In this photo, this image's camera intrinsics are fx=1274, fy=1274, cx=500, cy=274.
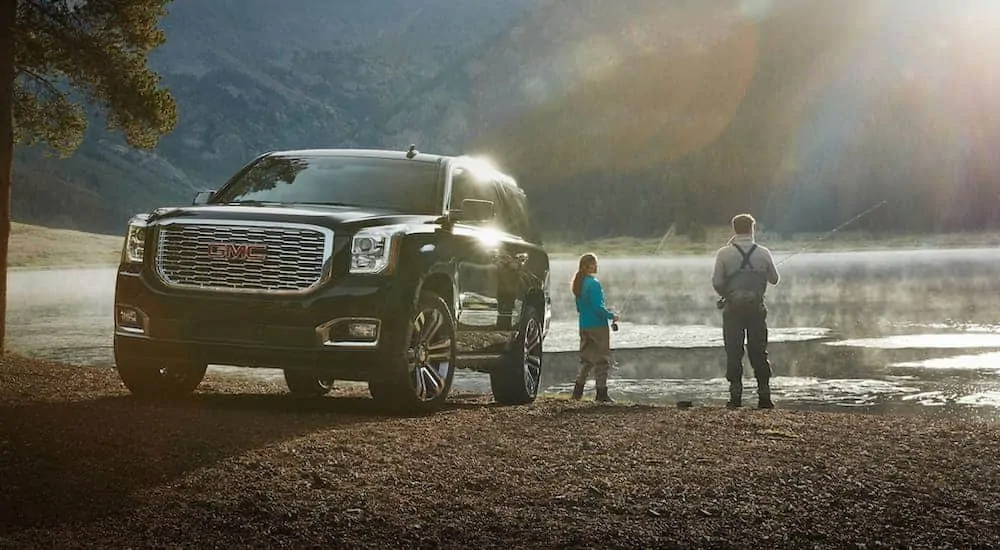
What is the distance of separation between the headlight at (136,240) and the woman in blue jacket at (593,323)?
5.87m

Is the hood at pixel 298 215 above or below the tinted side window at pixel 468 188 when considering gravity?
below

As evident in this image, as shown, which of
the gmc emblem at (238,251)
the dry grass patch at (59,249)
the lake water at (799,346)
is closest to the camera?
the gmc emblem at (238,251)

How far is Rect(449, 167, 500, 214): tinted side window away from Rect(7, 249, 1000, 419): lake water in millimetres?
12449

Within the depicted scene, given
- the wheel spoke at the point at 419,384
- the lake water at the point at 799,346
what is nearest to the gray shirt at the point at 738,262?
the wheel spoke at the point at 419,384

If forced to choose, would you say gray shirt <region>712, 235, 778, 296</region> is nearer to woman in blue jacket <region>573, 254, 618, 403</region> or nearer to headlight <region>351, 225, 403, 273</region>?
woman in blue jacket <region>573, 254, 618, 403</region>

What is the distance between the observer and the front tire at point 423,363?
960 centimetres

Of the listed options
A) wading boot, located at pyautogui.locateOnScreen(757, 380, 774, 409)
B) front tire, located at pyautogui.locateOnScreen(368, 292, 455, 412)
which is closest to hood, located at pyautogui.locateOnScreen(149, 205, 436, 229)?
front tire, located at pyautogui.locateOnScreen(368, 292, 455, 412)

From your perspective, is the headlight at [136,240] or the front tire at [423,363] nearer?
the front tire at [423,363]

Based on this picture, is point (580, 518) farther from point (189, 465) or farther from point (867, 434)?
point (867, 434)

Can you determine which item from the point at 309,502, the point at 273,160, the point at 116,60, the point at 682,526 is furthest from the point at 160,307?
the point at 116,60

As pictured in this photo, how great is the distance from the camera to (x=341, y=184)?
1085 cm

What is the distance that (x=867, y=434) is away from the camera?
9906 millimetres

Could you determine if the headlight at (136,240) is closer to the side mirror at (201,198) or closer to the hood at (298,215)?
the hood at (298,215)

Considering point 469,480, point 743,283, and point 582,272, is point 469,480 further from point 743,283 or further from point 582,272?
point 582,272
